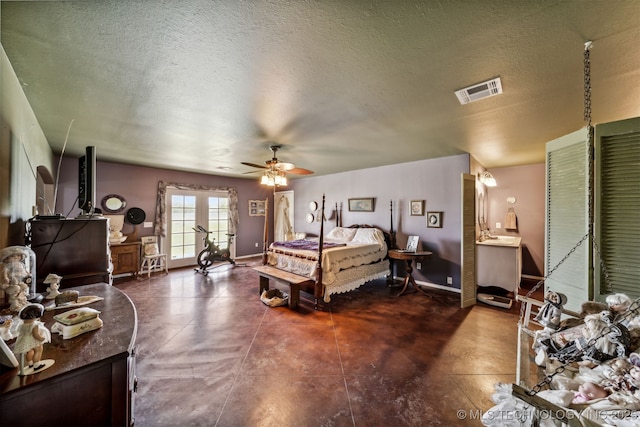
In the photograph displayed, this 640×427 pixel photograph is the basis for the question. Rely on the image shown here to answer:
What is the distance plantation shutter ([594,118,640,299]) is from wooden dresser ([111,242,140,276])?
6.64m

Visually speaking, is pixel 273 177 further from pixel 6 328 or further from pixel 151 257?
pixel 151 257

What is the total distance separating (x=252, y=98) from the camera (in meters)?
2.17

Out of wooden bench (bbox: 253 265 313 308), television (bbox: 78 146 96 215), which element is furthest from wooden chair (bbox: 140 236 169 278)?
television (bbox: 78 146 96 215)

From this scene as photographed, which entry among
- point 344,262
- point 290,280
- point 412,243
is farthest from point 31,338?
point 412,243

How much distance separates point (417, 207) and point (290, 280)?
290 cm

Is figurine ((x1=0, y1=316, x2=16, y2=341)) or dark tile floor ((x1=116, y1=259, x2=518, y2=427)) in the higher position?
figurine ((x1=0, y1=316, x2=16, y2=341))

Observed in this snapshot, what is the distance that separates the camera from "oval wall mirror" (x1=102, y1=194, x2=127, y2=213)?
4.90 metres

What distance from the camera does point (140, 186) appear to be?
5367mm

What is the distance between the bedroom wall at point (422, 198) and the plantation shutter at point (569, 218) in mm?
2215

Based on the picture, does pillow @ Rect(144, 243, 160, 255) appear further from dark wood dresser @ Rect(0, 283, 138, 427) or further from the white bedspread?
dark wood dresser @ Rect(0, 283, 138, 427)

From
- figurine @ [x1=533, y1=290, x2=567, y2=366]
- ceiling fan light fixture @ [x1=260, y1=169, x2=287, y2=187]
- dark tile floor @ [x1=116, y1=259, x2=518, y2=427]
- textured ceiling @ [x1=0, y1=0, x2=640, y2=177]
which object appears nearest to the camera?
textured ceiling @ [x1=0, y1=0, x2=640, y2=177]

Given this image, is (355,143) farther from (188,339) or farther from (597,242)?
(188,339)

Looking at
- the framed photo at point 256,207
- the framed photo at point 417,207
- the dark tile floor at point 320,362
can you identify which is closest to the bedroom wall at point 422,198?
the framed photo at point 417,207

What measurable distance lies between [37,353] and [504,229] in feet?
22.8
